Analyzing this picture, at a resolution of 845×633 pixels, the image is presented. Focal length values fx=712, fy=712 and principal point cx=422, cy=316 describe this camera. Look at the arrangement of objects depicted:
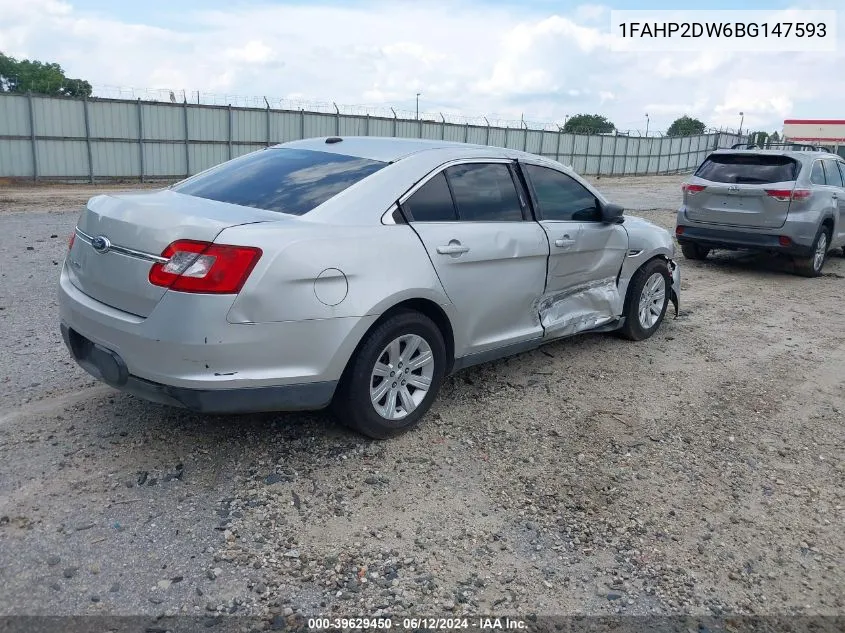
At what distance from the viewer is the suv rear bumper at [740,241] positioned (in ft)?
31.2

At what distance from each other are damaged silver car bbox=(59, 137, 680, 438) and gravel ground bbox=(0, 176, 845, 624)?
425 mm

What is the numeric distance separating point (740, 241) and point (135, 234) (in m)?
8.57

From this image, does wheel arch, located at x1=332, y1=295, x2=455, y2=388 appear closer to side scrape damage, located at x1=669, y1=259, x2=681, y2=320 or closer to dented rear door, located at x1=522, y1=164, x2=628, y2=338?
dented rear door, located at x1=522, y1=164, x2=628, y2=338

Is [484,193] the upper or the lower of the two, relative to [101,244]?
upper

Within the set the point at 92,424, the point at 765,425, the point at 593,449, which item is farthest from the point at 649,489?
the point at 92,424

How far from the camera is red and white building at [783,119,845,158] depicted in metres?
58.1

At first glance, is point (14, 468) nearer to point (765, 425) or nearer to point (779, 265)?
point (765, 425)

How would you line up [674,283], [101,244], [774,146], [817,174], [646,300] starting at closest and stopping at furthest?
[101,244] < [646,300] < [674,283] < [817,174] < [774,146]

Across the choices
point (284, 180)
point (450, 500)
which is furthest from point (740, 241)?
point (450, 500)

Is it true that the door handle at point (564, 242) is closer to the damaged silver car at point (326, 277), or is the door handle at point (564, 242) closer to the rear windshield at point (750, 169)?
the damaged silver car at point (326, 277)

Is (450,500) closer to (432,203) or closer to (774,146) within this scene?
(432,203)

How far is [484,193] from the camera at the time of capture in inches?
180

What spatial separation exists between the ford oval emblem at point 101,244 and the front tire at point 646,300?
13.5 ft

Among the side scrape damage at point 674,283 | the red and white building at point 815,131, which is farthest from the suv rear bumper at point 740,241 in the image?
the red and white building at point 815,131
